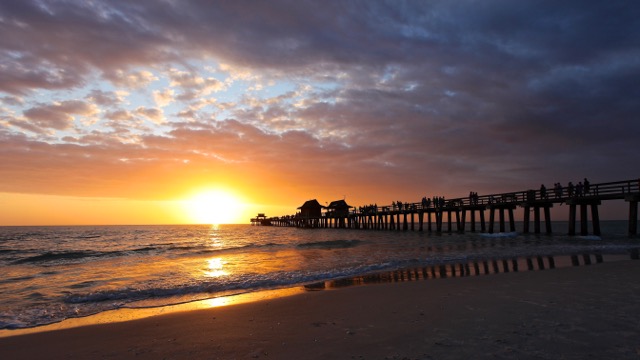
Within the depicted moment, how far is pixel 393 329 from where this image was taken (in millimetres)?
5344

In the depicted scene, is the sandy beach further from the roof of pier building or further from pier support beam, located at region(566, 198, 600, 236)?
the roof of pier building

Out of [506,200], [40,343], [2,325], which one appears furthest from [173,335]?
[506,200]

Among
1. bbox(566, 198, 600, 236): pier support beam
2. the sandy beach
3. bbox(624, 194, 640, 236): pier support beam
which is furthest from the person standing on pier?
the sandy beach

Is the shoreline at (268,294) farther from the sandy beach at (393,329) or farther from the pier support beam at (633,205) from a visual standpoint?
the pier support beam at (633,205)

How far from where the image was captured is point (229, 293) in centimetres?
1004

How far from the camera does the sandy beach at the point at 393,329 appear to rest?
438 centimetres

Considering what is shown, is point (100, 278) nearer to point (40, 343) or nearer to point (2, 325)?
point (2, 325)

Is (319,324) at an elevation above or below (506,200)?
below

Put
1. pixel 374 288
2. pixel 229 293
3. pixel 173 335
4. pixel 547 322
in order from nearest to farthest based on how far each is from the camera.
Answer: pixel 547 322 → pixel 173 335 → pixel 374 288 → pixel 229 293

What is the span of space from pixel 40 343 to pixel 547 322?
302 inches

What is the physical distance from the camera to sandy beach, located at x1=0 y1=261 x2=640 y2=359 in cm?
438

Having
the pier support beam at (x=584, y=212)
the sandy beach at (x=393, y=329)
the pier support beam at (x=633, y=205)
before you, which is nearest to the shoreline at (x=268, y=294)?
the sandy beach at (x=393, y=329)

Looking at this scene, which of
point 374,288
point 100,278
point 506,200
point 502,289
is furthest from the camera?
point 506,200

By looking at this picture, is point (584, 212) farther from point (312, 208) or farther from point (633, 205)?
point (312, 208)
